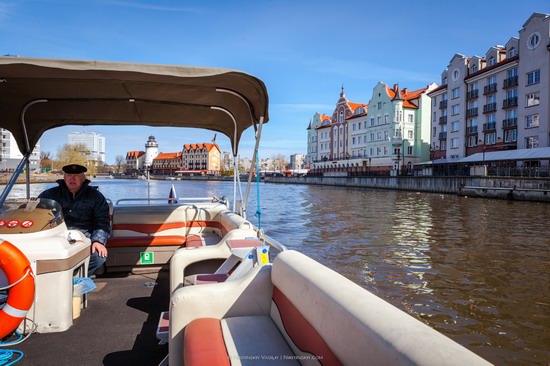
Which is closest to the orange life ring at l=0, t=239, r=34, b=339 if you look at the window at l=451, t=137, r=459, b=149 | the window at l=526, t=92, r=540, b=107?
the window at l=526, t=92, r=540, b=107

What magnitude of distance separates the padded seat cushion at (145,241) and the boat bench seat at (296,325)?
11.9ft

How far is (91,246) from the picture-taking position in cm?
475

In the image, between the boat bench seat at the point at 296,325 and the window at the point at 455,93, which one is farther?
the window at the point at 455,93

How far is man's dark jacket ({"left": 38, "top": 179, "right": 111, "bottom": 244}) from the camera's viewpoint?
16.0 ft

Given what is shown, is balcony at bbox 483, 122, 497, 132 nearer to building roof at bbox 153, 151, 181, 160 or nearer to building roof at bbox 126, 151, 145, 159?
building roof at bbox 153, 151, 181, 160

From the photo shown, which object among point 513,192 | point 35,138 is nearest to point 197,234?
point 35,138

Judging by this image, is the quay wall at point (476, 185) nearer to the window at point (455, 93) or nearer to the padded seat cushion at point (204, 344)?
the window at point (455, 93)

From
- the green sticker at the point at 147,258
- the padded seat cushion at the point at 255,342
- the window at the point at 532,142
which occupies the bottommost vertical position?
the green sticker at the point at 147,258

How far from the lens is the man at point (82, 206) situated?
4.86 metres

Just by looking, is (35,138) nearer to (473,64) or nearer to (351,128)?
(473,64)

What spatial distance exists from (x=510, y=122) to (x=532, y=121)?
336 centimetres

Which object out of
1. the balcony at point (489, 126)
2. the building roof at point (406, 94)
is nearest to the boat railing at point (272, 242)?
the balcony at point (489, 126)

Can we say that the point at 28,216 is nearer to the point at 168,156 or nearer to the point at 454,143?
the point at 454,143

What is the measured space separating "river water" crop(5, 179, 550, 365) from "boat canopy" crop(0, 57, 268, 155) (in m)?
3.02
